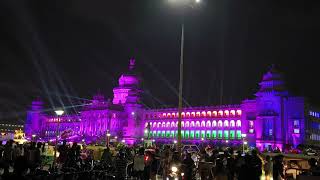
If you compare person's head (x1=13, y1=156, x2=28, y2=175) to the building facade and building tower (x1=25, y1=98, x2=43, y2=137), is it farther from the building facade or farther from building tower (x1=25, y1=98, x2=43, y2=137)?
building tower (x1=25, y1=98, x2=43, y2=137)

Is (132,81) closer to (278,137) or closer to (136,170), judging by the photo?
(278,137)

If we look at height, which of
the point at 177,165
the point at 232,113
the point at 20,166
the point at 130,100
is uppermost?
the point at 130,100

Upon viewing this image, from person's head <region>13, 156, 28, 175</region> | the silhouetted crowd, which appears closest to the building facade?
the silhouetted crowd

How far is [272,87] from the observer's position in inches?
3743

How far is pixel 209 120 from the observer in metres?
111

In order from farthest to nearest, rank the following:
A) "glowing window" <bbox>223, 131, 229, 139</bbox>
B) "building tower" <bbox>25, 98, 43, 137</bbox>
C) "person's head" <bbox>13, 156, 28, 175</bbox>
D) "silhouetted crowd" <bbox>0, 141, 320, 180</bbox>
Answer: "building tower" <bbox>25, 98, 43, 137</bbox>, "glowing window" <bbox>223, 131, 229, 139</bbox>, "silhouetted crowd" <bbox>0, 141, 320, 180</bbox>, "person's head" <bbox>13, 156, 28, 175</bbox>

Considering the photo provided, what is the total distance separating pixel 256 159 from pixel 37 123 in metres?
157

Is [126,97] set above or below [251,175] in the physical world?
above

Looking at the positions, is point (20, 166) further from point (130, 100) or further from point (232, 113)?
point (130, 100)

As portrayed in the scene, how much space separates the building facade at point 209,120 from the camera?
89.1 meters

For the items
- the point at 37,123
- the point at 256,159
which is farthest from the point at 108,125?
the point at 256,159

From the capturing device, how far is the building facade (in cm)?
8912

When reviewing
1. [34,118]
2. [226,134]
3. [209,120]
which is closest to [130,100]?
[209,120]

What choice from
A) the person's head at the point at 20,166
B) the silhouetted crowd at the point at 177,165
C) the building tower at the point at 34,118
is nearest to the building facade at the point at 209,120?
the building tower at the point at 34,118
